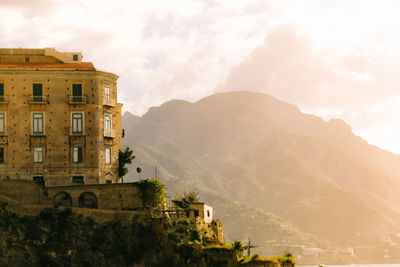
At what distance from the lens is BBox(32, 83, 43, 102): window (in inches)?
3748

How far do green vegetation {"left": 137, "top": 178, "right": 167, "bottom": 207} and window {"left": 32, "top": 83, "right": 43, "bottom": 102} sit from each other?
19.1 metres

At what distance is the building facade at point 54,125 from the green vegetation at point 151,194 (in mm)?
9853

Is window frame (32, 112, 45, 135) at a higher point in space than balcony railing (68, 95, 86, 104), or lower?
lower

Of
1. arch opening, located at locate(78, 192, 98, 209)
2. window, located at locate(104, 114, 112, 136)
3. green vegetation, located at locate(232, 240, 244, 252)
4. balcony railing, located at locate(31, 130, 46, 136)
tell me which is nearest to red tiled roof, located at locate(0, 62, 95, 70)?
window, located at locate(104, 114, 112, 136)

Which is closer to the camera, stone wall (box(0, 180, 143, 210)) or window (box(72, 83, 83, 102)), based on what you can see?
stone wall (box(0, 180, 143, 210))

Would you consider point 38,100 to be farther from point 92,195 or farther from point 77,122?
point 92,195

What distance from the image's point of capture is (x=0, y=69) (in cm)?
9544

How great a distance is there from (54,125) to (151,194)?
58.6 feet

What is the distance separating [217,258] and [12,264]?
22.6 meters

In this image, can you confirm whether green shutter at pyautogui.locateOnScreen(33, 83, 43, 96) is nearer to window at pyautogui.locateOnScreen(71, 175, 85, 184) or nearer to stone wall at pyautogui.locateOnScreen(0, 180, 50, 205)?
window at pyautogui.locateOnScreen(71, 175, 85, 184)

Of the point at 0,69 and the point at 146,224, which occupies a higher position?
the point at 0,69

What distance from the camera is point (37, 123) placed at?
95250 mm

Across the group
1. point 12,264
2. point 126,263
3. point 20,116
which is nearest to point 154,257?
point 126,263

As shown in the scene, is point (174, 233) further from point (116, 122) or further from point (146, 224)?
point (116, 122)
